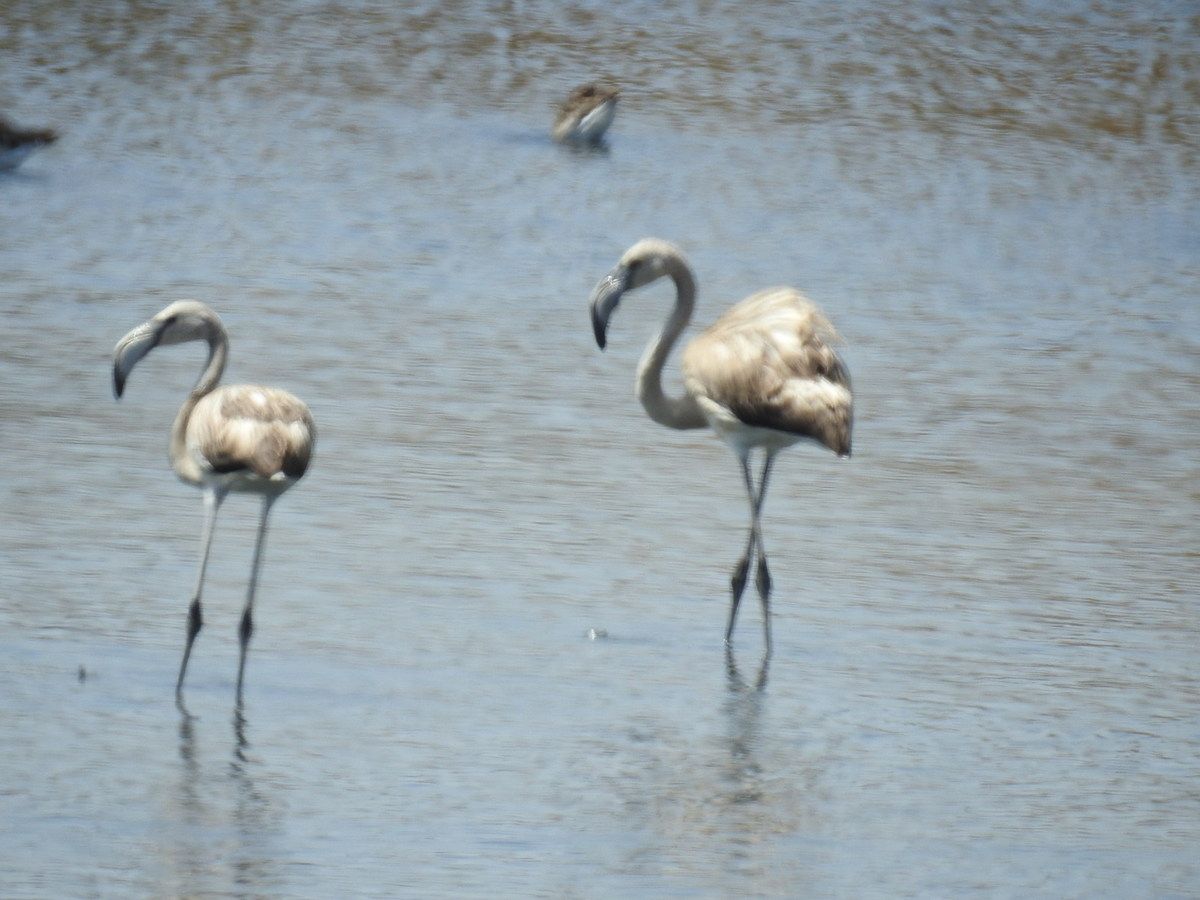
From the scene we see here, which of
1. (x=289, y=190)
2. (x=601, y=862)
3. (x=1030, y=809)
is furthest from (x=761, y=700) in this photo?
(x=289, y=190)

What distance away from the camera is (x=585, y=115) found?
19.7 m

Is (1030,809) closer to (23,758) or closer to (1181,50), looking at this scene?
(23,758)

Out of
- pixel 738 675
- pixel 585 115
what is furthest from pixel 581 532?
pixel 585 115

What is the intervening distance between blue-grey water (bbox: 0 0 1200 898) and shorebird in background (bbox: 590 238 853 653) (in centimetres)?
Result: 49

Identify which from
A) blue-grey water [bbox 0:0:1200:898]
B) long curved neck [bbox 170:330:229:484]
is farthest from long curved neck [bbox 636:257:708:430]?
long curved neck [bbox 170:330:229:484]

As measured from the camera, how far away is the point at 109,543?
831 cm

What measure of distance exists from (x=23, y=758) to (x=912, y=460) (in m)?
5.15

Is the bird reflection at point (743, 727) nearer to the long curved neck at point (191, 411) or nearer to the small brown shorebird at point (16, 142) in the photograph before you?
the long curved neck at point (191, 411)

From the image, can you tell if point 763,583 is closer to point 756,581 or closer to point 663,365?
point 756,581

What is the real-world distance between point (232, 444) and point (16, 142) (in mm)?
10924

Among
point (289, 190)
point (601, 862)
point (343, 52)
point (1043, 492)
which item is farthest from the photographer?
point (343, 52)

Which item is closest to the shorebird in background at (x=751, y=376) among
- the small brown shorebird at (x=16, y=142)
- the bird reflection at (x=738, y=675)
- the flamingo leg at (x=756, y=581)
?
the flamingo leg at (x=756, y=581)

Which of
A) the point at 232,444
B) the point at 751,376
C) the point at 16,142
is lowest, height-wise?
the point at 16,142

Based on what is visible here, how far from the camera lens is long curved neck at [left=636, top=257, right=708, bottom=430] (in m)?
8.76
